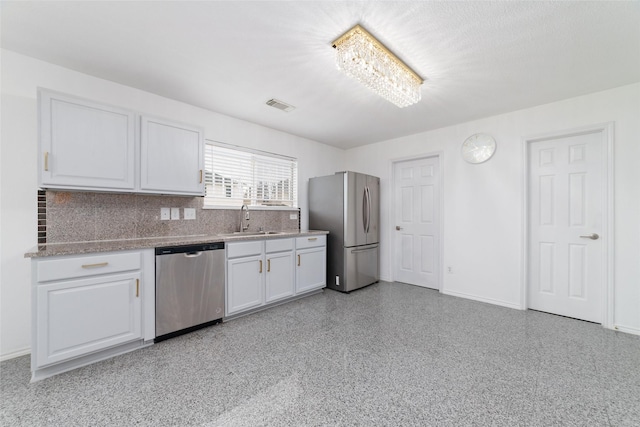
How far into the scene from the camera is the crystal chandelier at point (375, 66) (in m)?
1.88

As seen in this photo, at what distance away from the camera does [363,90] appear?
2678 millimetres

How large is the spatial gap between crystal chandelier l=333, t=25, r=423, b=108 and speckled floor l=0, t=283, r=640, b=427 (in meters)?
2.29

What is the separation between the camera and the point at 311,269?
11.9 ft

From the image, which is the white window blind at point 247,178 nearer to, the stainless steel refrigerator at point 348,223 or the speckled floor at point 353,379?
the stainless steel refrigerator at point 348,223

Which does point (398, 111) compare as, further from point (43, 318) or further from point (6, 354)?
point (6, 354)

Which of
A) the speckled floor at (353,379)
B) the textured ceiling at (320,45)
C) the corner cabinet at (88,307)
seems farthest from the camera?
the corner cabinet at (88,307)

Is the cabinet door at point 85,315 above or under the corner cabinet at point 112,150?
under

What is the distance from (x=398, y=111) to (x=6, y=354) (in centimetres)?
434

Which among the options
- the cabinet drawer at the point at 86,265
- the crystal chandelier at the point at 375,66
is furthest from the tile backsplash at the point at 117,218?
the crystal chandelier at the point at 375,66

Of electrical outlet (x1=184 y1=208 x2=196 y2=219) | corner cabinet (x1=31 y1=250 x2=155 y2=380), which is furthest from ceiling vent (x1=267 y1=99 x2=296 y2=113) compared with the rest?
corner cabinet (x1=31 y1=250 x2=155 y2=380)

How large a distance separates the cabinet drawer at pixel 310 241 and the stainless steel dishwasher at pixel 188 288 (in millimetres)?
1073

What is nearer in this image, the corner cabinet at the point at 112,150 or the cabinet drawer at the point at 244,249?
the corner cabinet at the point at 112,150

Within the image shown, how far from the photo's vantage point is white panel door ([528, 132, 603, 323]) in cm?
281

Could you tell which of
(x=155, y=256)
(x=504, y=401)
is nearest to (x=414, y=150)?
(x=504, y=401)
